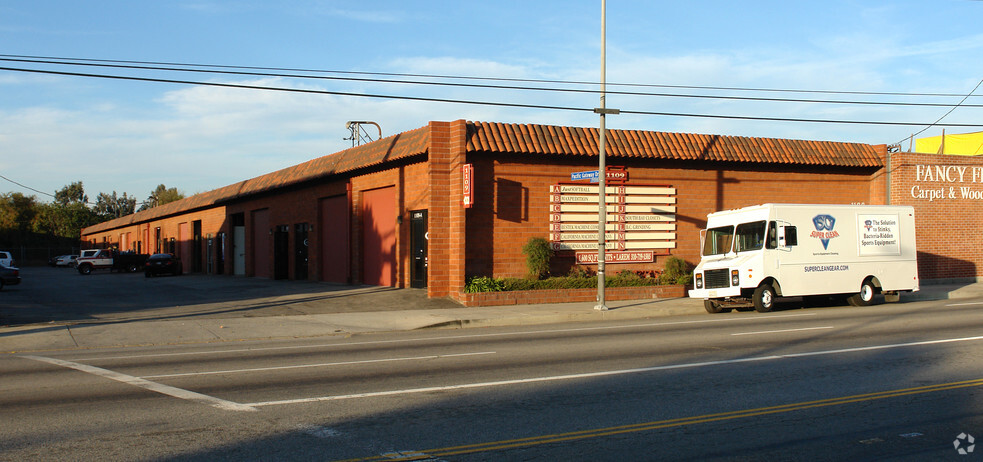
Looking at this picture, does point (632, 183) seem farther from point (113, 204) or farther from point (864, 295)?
point (113, 204)

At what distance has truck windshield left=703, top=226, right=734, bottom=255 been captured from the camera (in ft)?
A: 67.3

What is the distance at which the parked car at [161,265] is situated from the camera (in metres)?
44.0

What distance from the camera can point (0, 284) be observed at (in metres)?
31.9

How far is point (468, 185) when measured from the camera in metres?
21.8

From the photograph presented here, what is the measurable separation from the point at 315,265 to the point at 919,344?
2413cm

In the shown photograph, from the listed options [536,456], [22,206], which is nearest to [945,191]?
[536,456]

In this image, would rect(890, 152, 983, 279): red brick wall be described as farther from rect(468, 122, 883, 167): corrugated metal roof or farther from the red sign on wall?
the red sign on wall

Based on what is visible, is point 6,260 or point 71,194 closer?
point 6,260

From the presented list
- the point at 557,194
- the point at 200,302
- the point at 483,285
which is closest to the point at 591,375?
the point at 483,285

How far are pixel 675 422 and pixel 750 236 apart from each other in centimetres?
1393

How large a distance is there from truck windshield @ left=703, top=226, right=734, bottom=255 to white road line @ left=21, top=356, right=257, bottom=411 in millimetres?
15380

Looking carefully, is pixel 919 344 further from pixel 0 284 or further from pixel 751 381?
pixel 0 284

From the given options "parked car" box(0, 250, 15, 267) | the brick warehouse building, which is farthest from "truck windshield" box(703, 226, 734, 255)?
"parked car" box(0, 250, 15, 267)

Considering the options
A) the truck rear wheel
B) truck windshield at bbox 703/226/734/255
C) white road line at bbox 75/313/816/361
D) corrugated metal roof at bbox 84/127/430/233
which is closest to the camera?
white road line at bbox 75/313/816/361
